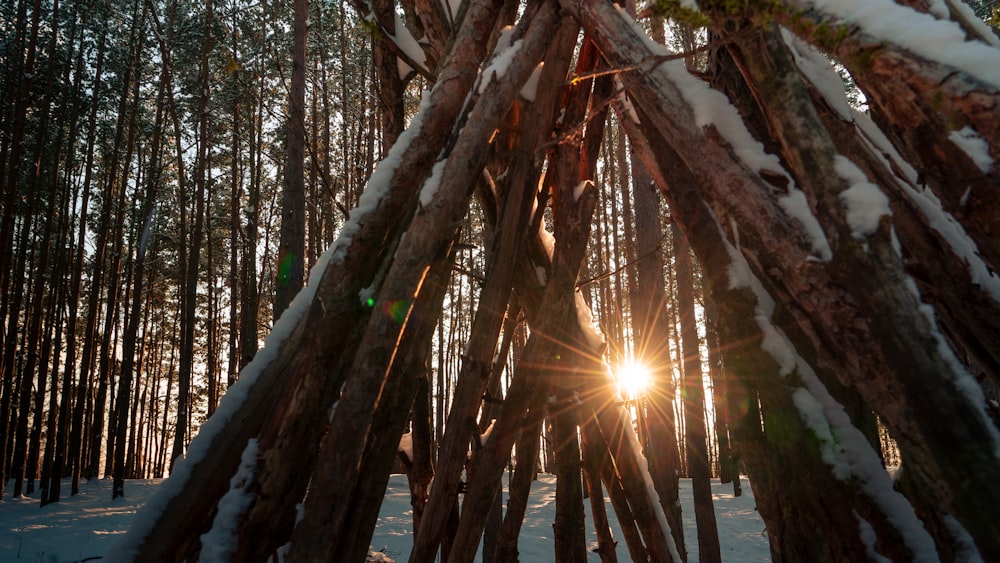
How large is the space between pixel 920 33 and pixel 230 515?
2.51 meters

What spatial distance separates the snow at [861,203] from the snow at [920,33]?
0.33m

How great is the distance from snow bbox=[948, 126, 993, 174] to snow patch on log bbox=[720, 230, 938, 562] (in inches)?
32.7

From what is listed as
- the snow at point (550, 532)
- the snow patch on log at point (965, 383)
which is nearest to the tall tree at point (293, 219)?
the snow at point (550, 532)

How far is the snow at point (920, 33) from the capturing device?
1.31 m

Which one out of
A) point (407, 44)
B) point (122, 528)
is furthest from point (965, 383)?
point (122, 528)

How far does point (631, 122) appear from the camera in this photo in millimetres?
2721

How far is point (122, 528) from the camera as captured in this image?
331 inches

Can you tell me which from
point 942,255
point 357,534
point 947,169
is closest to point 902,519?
point 942,255

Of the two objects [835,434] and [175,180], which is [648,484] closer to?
[835,434]

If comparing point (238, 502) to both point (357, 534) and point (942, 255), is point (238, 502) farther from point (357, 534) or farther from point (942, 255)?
point (942, 255)

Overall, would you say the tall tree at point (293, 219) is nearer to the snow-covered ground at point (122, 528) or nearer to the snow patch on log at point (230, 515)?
the snow-covered ground at point (122, 528)

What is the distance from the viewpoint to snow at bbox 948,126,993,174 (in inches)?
53.0

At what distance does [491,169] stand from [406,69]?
0.85 meters

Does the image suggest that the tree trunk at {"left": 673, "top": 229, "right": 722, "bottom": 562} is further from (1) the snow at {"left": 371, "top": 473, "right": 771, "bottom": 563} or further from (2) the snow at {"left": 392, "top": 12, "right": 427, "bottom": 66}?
(2) the snow at {"left": 392, "top": 12, "right": 427, "bottom": 66}
